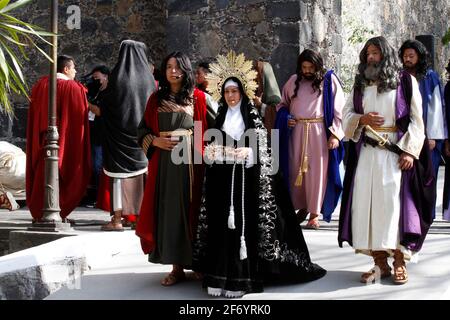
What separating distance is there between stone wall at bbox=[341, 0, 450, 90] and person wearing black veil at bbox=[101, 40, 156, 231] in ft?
12.3

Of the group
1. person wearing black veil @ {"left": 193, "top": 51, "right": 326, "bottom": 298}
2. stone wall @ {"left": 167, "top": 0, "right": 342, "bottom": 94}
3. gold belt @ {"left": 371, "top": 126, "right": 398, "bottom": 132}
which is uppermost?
stone wall @ {"left": 167, "top": 0, "right": 342, "bottom": 94}

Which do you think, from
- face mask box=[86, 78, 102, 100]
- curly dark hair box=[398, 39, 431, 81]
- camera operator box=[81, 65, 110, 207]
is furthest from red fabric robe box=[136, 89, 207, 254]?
face mask box=[86, 78, 102, 100]

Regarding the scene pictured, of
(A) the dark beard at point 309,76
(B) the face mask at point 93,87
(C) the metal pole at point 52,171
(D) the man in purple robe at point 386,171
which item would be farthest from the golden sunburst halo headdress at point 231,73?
(B) the face mask at point 93,87

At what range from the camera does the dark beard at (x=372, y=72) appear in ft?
18.4

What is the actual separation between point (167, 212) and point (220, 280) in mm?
647

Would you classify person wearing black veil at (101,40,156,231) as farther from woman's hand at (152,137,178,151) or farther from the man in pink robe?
woman's hand at (152,137,178,151)

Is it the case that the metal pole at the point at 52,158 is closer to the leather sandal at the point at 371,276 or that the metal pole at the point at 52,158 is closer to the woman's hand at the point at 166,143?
the woman's hand at the point at 166,143

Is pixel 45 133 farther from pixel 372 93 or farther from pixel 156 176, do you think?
pixel 372 93

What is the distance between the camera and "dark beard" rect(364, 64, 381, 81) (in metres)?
5.60

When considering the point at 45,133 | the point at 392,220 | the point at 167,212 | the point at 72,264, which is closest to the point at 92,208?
the point at 45,133

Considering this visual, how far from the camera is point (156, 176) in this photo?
580 cm

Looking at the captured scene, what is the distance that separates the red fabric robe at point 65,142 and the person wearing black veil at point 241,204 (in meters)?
3.42

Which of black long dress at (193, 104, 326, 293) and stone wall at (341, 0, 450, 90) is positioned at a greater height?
stone wall at (341, 0, 450, 90)
